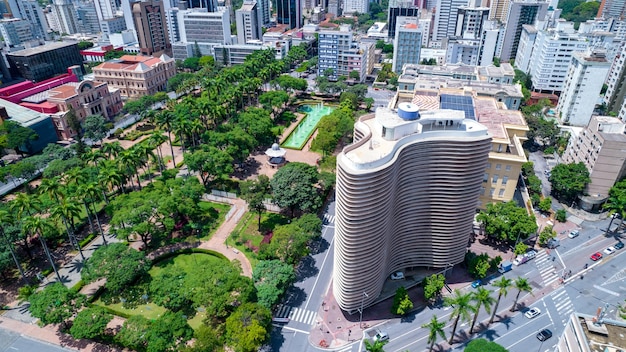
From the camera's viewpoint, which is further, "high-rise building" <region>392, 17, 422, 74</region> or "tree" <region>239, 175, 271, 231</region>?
"high-rise building" <region>392, 17, 422, 74</region>

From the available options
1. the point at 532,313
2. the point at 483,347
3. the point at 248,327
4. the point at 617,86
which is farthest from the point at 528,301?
the point at 617,86

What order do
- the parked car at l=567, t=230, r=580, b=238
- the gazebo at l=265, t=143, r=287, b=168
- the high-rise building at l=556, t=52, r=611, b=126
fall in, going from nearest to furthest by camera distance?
the parked car at l=567, t=230, r=580, b=238, the gazebo at l=265, t=143, r=287, b=168, the high-rise building at l=556, t=52, r=611, b=126

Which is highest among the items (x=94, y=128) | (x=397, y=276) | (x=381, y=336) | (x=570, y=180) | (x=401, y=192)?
(x=401, y=192)

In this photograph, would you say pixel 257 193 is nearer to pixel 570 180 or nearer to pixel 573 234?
pixel 573 234

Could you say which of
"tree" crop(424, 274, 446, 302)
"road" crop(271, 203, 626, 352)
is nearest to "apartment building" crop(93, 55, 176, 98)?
"road" crop(271, 203, 626, 352)

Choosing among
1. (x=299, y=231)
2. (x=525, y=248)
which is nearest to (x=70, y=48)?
(x=299, y=231)

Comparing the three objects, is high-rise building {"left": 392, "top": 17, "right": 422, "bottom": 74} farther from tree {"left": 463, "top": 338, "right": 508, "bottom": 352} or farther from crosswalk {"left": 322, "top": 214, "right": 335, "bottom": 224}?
tree {"left": 463, "top": 338, "right": 508, "bottom": 352}
